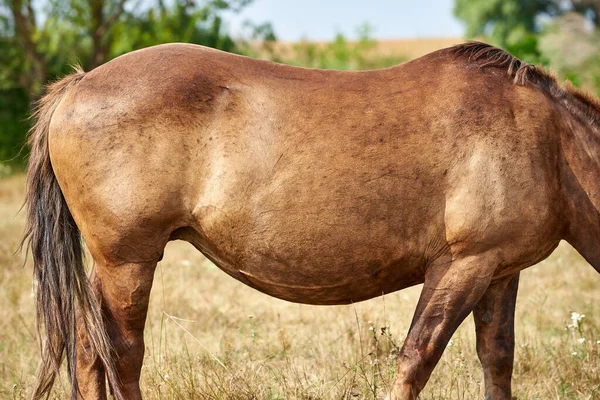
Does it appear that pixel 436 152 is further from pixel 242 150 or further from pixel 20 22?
pixel 20 22

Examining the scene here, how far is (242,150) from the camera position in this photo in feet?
9.48

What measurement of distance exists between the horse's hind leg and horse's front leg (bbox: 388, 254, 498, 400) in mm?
564

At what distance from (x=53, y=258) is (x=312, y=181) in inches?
49.9

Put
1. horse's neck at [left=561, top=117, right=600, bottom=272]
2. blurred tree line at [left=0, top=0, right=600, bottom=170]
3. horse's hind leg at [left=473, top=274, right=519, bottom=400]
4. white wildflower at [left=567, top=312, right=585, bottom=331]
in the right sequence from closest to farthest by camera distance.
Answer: horse's neck at [left=561, top=117, right=600, bottom=272], horse's hind leg at [left=473, top=274, right=519, bottom=400], white wildflower at [left=567, top=312, right=585, bottom=331], blurred tree line at [left=0, top=0, right=600, bottom=170]

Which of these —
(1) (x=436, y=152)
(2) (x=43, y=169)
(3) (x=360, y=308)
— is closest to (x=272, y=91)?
(1) (x=436, y=152)

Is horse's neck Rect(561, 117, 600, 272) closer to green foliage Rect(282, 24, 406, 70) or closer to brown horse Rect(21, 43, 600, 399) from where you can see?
brown horse Rect(21, 43, 600, 399)

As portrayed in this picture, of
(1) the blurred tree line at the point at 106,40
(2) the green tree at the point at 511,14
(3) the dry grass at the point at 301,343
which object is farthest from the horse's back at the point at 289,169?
(2) the green tree at the point at 511,14

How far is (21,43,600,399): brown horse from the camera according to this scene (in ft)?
9.47

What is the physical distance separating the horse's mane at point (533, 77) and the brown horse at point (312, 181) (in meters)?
0.05

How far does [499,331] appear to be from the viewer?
3484mm

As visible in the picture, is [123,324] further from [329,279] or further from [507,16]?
[507,16]

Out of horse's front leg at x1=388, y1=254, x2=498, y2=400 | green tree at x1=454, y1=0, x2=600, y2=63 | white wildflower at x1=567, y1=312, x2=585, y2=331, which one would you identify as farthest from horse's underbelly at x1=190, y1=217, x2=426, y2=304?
green tree at x1=454, y1=0, x2=600, y2=63

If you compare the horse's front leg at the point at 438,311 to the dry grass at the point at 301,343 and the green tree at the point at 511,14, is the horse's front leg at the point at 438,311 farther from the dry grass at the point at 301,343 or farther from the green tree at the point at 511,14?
the green tree at the point at 511,14

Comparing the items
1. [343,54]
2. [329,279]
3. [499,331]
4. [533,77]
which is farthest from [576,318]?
[343,54]
